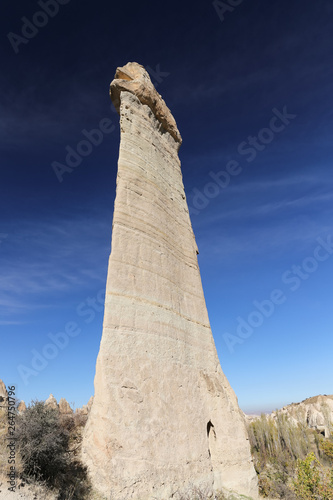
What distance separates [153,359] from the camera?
733 centimetres

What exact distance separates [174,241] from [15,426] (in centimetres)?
685

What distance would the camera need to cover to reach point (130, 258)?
7910mm

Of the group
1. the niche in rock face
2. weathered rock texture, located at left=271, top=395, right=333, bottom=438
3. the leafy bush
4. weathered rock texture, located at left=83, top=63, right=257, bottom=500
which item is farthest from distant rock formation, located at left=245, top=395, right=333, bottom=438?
weathered rock texture, located at left=83, top=63, right=257, bottom=500

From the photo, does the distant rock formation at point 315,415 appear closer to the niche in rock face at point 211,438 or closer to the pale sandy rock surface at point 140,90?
the niche in rock face at point 211,438

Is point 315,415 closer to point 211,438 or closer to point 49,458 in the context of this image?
point 211,438

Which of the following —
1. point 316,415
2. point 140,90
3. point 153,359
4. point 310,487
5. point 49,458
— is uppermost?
point 140,90

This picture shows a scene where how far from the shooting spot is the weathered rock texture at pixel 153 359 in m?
6.15

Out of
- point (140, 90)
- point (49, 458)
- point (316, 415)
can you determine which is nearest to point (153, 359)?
point (49, 458)

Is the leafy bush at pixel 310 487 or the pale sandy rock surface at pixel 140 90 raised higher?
the pale sandy rock surface at pixel 140 90

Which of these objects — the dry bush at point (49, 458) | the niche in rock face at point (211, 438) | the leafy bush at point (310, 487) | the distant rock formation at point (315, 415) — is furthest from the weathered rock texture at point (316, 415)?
the dry bush at point (49, 458)

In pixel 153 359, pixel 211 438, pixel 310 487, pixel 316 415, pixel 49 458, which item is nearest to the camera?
pixel 49 458

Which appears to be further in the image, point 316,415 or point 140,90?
point 316,415

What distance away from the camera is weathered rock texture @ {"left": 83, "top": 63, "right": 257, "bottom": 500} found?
20.2 feet

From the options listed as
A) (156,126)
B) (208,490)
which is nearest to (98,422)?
(208,490)
